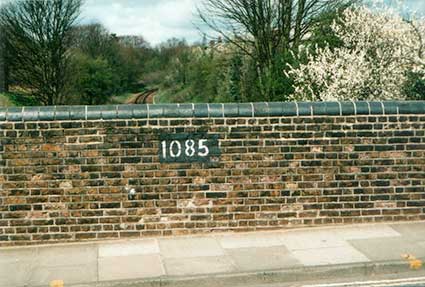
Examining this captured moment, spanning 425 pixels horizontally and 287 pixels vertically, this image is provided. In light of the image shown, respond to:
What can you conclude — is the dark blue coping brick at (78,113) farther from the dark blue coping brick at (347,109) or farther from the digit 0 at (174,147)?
the dark blue coping brick at (347,109)

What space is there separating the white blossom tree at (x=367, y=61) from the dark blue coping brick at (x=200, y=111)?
9014 mm

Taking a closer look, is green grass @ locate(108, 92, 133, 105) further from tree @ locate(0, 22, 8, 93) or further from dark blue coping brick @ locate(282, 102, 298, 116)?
dark blue coping brick @ locate(282, 102, 298, 116)

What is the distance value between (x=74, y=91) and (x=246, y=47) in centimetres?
1563

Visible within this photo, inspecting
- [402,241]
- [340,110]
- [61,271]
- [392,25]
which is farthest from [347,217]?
[392,25]

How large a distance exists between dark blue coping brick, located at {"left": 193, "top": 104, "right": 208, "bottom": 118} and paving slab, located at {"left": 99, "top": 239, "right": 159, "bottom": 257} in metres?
1.81

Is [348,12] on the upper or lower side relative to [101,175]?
upper

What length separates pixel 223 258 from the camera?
20.8 ft

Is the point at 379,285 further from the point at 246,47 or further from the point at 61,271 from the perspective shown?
the point at 246,47

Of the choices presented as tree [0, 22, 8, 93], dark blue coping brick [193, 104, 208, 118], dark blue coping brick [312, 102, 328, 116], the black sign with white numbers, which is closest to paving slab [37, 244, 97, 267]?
the black sign with white numbers

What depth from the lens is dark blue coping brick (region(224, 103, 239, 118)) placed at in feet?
23.8

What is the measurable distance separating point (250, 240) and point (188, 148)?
4.95 ft

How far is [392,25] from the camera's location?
17.6 meters

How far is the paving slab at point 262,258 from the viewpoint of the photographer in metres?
5.99

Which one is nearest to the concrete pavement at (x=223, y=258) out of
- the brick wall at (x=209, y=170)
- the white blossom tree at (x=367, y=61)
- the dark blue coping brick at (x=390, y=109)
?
the brick wall at (x=209, y=170)
